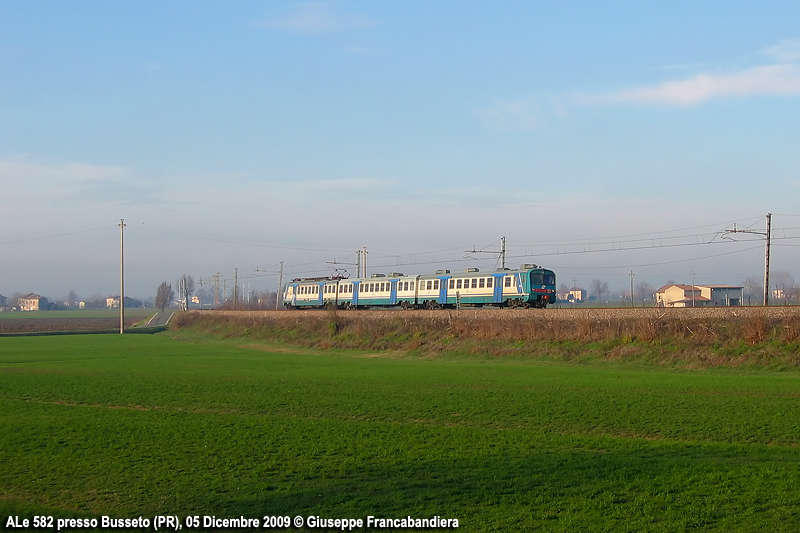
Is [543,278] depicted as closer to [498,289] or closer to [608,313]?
[498,289]

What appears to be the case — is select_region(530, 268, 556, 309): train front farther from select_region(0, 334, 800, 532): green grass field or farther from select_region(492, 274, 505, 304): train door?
select_region(0, 334, 800, 532): green grass field

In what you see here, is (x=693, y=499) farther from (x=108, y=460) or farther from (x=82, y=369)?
(x=82, y=369)

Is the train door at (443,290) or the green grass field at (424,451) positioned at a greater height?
the train door at (443,290)

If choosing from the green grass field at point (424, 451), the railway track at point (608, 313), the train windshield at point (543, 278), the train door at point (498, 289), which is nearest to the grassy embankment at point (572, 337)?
the railway track at point (608, 313)

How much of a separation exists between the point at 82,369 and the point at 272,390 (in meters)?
16.2

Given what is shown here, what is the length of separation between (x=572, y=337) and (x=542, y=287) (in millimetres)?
10662

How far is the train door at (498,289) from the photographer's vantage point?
54.5 meters

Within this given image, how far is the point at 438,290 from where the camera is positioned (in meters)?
59.9

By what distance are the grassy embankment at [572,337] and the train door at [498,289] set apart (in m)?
4.34

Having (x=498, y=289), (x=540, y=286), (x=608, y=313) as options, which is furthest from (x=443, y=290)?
Result: (x=608, y=313)

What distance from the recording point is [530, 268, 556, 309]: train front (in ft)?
174

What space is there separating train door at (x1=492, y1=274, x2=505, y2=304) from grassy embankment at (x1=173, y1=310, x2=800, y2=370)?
171 inches

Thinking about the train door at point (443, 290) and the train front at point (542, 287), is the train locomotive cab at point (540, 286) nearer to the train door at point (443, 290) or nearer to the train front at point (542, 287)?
the train front at point (542, 287)

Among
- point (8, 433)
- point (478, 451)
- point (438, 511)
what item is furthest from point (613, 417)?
point (8, 433)
